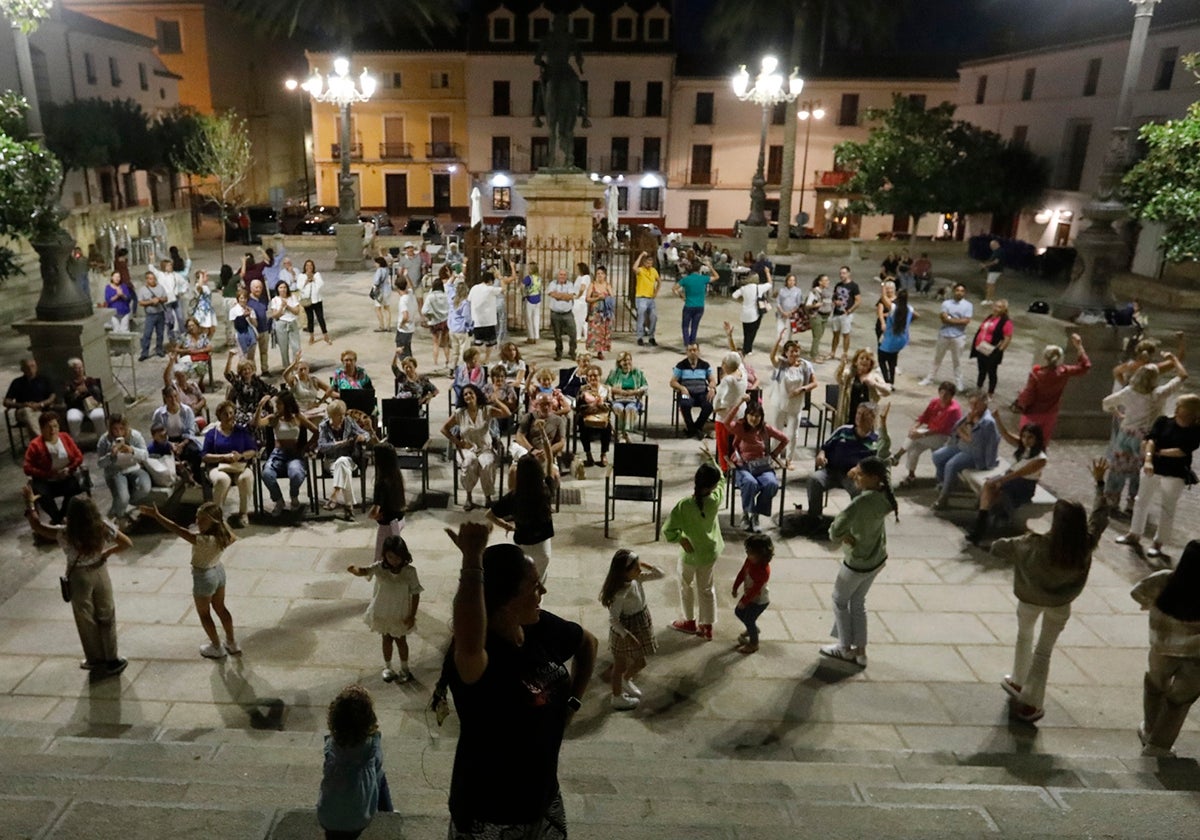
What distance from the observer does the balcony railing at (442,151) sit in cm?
4812

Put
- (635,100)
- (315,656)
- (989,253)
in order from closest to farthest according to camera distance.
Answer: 1. (315,656)
2. (989,253)
3. (635,100)

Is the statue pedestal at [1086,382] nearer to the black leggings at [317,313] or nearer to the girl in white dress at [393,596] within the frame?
the girl in white dress at [393,596]

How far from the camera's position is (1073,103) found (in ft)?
112

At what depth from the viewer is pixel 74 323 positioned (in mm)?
11336

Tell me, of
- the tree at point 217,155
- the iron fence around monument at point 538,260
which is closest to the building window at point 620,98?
the tree at point 217,155

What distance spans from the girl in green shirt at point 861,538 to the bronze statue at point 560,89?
14.7 m

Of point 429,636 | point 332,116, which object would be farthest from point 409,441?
point 332,116

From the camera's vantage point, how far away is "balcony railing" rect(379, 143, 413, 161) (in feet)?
158

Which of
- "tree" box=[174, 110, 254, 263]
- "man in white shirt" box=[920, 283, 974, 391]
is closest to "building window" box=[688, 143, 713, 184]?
"tree" box=[174, 110, 254, 263]

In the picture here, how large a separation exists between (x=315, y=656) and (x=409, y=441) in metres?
3.41

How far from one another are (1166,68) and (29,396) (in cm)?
3323

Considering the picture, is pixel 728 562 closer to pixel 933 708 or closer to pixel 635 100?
pixel 933 708

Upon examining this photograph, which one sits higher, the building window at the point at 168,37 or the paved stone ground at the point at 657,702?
the building window at the point at 168,37

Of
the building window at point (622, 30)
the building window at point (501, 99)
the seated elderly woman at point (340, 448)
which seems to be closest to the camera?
the seated elderly woman at point (340, 448)
